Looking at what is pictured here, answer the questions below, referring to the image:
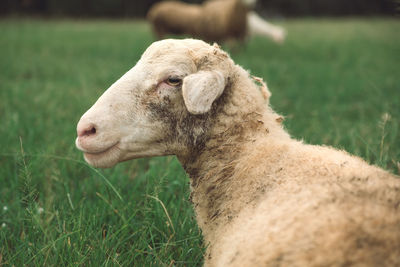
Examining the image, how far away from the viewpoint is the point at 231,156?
2232 mm

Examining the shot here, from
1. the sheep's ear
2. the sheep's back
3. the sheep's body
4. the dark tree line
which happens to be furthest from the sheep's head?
the dark tree line

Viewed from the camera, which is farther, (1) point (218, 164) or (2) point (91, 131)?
(1) point (218, 164)

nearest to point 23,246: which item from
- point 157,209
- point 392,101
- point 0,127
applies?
point 157,209

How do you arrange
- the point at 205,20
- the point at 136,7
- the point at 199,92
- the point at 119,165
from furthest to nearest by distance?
the point at 136,7, the point at 205,20, the point at 119,165, the point at 199,92

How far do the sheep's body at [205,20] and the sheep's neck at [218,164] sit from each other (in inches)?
351

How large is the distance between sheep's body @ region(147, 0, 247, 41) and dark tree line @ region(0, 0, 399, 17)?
550 inches

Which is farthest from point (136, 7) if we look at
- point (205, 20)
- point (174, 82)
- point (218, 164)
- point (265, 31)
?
point (218, 164)

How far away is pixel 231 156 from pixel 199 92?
0.40 metres

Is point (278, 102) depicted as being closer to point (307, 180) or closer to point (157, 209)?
point (157, 209)

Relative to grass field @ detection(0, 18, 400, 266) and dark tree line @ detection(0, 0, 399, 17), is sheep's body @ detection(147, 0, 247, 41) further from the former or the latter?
dark tree line @ detection(0, 0, 399, 17)

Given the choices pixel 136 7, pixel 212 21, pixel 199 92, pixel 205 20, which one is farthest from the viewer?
pixel 136 7

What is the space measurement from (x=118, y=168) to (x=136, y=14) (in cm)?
2958

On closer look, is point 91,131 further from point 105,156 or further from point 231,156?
point 231,156

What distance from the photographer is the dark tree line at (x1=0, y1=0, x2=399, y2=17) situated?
27.4 meters
